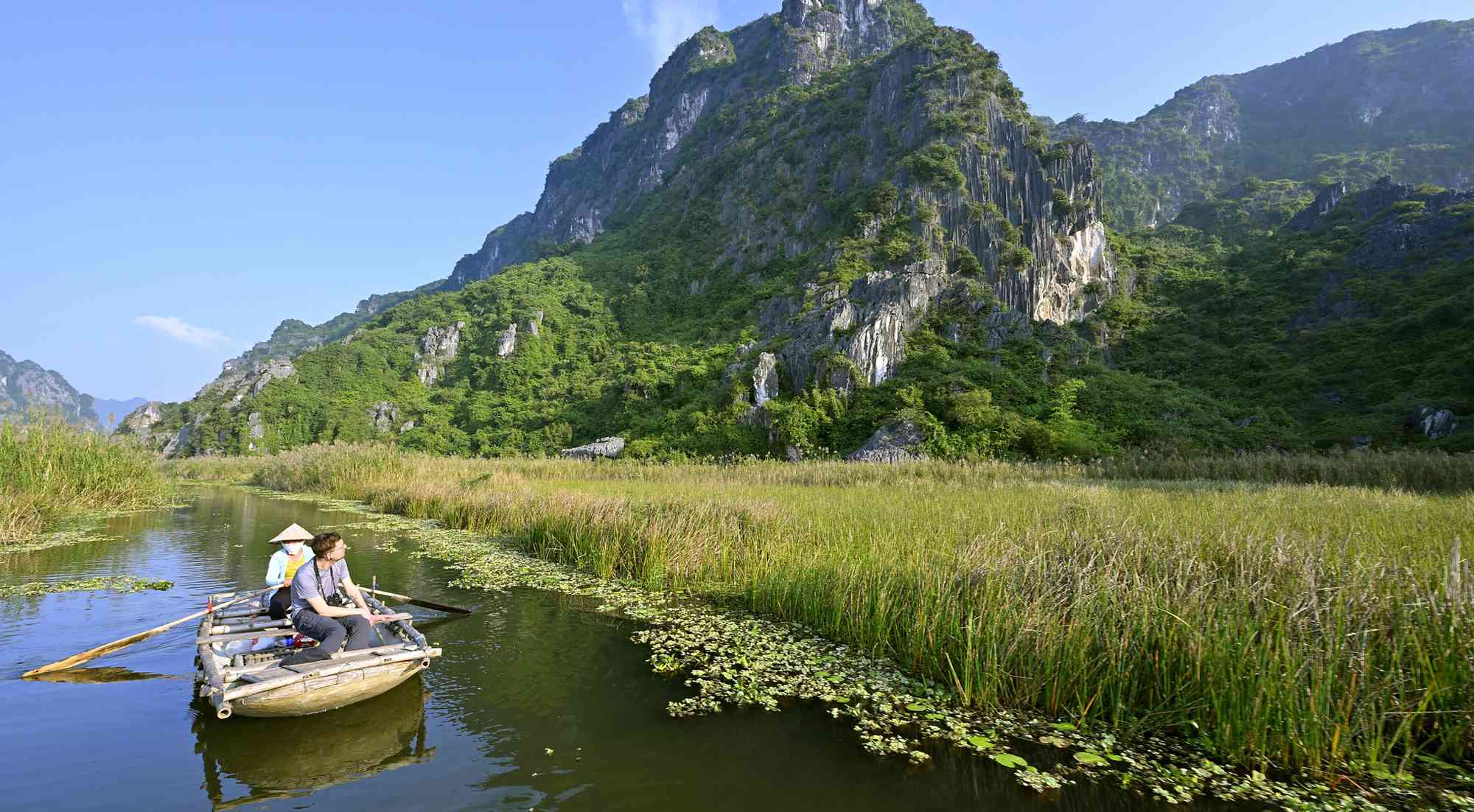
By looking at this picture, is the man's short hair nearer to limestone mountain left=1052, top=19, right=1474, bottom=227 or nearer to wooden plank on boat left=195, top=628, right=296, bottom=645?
wooden plank on boat left=195, top=628, right=296, bottom=645

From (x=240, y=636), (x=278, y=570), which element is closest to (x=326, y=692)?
(x=240, y=636)

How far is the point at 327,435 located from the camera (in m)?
63.1

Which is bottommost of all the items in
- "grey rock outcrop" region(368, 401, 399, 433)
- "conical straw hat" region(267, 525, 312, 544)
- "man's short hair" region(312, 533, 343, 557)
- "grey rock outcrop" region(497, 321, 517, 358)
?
"conical straw hat" region(267, 525, 312, 544)

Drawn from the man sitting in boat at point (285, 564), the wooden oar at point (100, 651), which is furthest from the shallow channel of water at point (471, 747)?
the man sitting in boat at point (285, 564)

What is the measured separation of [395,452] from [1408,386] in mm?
55705

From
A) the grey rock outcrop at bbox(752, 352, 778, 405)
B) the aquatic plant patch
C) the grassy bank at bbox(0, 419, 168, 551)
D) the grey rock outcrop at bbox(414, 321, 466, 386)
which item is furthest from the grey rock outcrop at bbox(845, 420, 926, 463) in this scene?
the grey rock outcrop at bbox(414, 321, 466, 386)

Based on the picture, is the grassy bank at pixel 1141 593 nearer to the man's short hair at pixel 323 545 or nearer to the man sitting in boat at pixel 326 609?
the man sitting in boat at pixel 326 609

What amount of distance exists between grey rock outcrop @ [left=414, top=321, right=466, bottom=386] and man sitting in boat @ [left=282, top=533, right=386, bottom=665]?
7345 cm

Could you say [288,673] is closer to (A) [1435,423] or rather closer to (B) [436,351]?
(A) [1435,423]

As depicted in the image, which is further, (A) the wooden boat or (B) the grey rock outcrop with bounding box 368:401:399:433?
(B) the grey rock outcrop with bounding box 368:401:399:433

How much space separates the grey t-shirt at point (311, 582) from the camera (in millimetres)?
6820

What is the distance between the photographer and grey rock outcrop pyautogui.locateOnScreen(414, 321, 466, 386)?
74.1 metres

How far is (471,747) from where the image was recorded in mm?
5516

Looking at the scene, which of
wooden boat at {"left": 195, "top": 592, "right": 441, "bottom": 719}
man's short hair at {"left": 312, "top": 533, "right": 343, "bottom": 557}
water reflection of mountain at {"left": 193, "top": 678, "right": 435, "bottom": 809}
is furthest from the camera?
man's short hair at {"left": 312, "top": 533, "right": 343, "bottom": 557}
